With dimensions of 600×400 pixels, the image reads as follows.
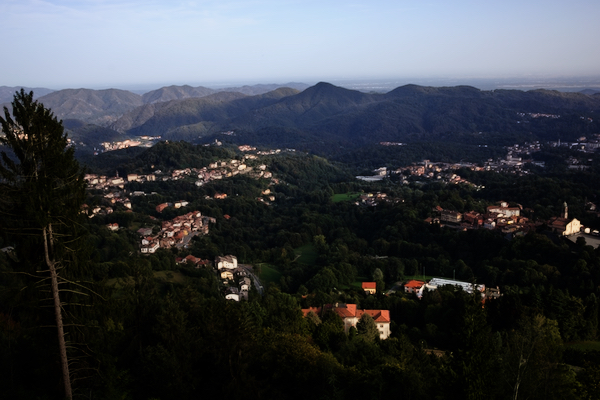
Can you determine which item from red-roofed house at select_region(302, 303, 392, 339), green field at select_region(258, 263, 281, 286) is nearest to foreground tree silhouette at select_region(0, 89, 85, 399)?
red-roofed house at select_region(302, 303, 392, 339)

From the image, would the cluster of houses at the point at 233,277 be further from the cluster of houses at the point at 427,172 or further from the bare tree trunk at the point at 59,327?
the cluster of houses at the point at 427,172

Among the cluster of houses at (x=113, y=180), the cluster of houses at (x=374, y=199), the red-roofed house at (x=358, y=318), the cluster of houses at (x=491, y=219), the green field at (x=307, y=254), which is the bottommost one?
the green field at (x=307, y=254)

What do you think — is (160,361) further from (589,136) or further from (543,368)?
(589,136)

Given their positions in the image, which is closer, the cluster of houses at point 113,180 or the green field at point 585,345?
the green field at point 585,345

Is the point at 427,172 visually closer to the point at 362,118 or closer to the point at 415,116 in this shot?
the point at 362,118

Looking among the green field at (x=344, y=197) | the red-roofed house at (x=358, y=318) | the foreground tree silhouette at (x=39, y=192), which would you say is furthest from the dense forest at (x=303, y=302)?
the red-roofed house at (x=358, y=318)

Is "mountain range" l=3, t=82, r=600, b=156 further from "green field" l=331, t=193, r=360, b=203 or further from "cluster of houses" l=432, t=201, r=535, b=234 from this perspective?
"cluster of houses" l=432, t=201, r=535, b=234

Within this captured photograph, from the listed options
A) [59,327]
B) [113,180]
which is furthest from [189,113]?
[59,327]
